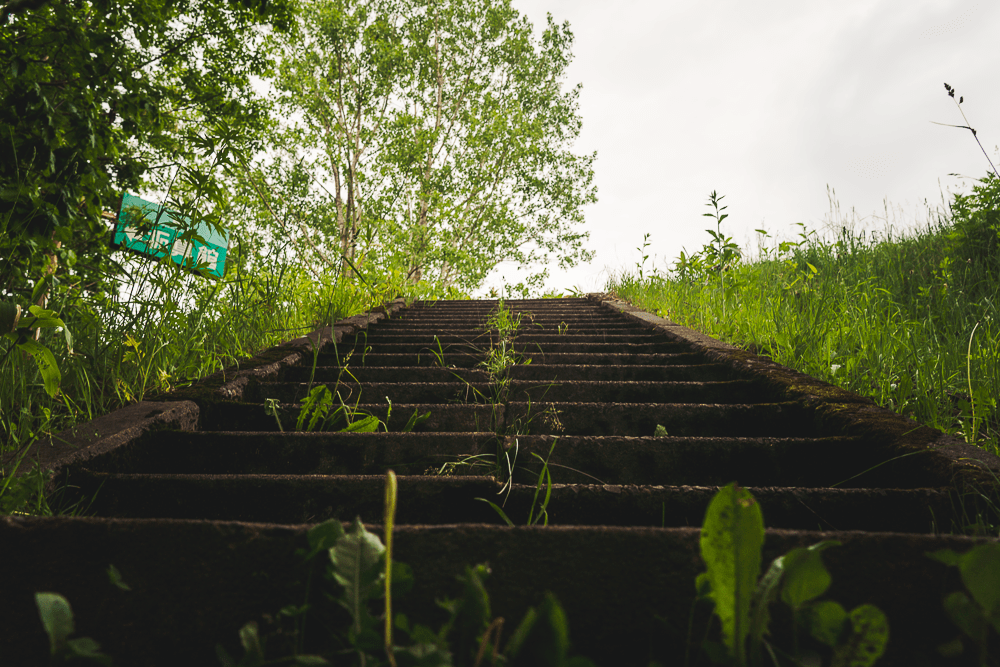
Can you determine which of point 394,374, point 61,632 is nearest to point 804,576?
point 61,632

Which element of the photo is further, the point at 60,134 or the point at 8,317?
the point at 60,134

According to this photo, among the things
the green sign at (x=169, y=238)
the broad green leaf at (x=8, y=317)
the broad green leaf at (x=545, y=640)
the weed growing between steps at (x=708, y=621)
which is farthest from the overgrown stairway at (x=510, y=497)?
the green sign at (x=169, y=238)

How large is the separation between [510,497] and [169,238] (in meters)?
2.04

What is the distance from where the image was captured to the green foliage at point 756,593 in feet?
1.96

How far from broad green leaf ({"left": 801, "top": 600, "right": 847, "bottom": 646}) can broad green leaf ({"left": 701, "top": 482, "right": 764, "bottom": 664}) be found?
95 mm

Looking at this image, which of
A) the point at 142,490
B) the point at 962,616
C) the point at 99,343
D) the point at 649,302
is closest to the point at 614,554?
the point at 962,616

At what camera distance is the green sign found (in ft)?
6.79

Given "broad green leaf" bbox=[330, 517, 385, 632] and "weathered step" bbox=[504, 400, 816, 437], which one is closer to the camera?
"broad green leaf" bbox=[330, 517, 385, 632]

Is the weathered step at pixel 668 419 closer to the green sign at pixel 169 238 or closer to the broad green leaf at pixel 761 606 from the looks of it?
the broad green leaf at pixel 761 606

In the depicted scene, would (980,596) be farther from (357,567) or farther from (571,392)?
(571,392)

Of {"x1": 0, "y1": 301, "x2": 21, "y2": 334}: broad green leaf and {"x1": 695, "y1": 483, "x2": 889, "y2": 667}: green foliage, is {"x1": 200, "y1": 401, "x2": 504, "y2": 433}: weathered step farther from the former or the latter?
{"x1": 695, "y1": 483, "x2": 889, "y2": 667}: green foliage

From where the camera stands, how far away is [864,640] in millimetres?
592

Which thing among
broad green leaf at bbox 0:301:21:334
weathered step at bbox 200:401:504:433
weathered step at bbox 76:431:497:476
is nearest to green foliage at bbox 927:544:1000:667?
weathered step at bbox 76:431:497:476

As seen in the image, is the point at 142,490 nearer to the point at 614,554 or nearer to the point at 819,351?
the point at 614,554
